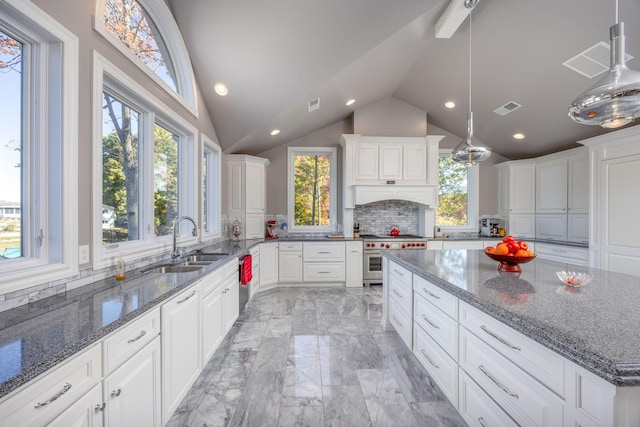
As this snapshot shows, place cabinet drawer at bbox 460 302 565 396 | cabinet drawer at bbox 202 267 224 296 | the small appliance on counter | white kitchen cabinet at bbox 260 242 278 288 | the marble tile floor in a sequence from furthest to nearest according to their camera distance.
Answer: the small appliance on counter
white kitchen cabinet at bbox 260 242 278 288
cabinet drawer at bbox 202 267 224 296
the marble tile floor
cabinet drawer at bbox 460 302 565 396

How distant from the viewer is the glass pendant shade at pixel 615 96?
3.46 ft

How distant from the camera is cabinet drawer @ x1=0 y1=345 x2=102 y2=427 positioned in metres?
0.70

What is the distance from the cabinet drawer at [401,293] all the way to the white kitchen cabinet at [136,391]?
1.80 meters

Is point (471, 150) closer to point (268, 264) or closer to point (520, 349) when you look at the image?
point (520, 349)

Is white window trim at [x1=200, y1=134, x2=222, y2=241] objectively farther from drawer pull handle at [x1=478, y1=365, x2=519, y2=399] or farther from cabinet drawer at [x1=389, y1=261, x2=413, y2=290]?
drawer pull handle at [x1=478, y1=365, x2=519, y2=399]

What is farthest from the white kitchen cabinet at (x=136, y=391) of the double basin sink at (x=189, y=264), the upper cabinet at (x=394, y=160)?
the upper cabinet at (x=394, y=160)

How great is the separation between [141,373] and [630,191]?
467 centimetres

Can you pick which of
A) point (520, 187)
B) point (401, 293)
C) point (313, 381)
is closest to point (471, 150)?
point (401, 293)

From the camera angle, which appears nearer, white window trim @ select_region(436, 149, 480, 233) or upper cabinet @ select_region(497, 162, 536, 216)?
upper cabinet @ select_region(497, 162, 536, 216)

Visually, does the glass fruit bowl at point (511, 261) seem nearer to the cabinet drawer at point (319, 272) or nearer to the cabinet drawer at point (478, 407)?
the cabinet drawer at point (478, 407)

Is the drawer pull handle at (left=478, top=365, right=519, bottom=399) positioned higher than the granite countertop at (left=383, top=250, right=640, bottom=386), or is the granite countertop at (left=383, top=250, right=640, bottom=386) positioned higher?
the granite countertop at (left=383, top=250, right=640, bottom=386)

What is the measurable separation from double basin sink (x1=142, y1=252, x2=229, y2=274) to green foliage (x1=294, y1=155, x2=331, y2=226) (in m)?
2.49

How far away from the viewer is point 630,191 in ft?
9.79

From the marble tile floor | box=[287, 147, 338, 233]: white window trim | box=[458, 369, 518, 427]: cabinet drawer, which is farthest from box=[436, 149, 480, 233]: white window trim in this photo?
box=[458, 369, 518, 427]: cabinet drawer
